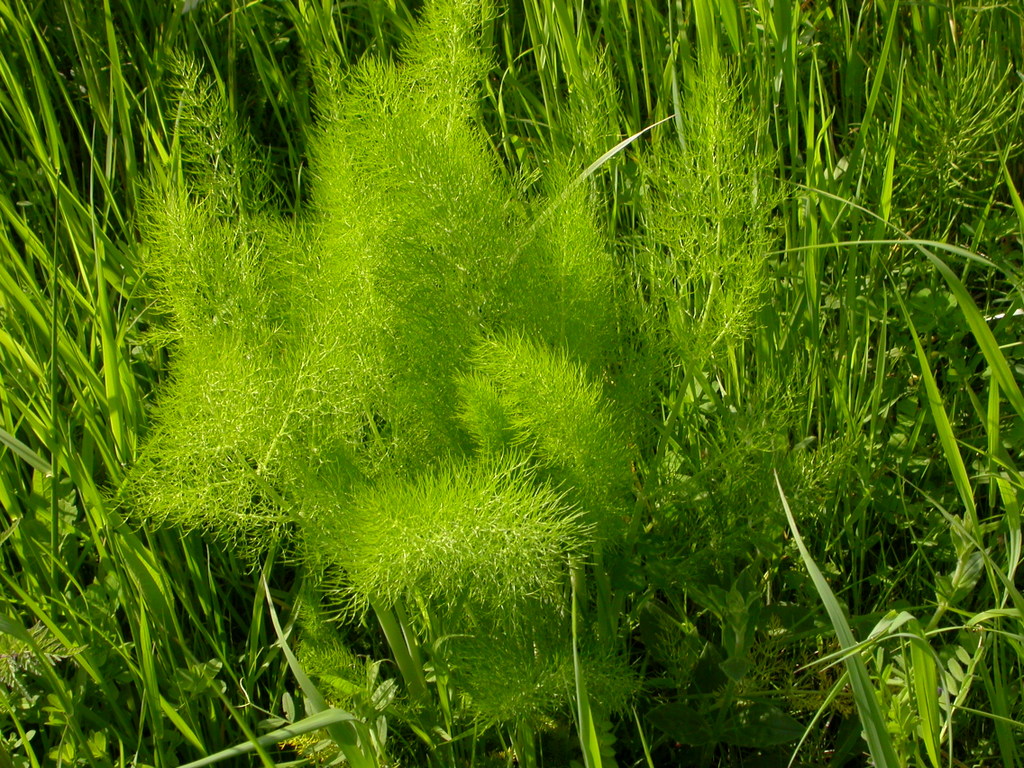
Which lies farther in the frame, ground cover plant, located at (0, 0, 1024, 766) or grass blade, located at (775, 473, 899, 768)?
ground cover plant, located at (0, 0, 1024, 766)

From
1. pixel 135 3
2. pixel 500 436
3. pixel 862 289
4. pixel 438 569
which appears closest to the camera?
pixel 438 569

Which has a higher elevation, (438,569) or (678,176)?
(678,176)

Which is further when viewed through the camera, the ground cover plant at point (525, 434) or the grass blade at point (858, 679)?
the ground cover plant at point (525, 434)

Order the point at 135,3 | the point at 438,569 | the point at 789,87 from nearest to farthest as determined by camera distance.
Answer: the point at 438,569, the point at 789,87, the point at 135,3

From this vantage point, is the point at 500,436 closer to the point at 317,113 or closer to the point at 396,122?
the point at 396,122

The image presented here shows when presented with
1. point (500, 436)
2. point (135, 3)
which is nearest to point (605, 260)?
point (500, 436)

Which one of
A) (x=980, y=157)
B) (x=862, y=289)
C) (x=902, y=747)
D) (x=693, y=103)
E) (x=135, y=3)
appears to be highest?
(x=135, y=3)

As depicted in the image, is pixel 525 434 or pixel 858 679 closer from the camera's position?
pixel 858 679

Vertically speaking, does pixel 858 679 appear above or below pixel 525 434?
below
